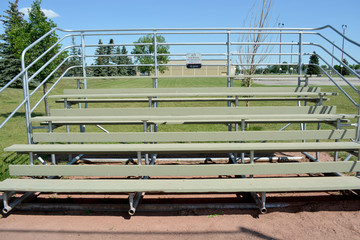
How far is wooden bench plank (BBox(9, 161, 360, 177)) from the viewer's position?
322 cm

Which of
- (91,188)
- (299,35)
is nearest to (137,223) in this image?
(91,188)

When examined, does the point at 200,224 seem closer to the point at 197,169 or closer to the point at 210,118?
the point at 197,169

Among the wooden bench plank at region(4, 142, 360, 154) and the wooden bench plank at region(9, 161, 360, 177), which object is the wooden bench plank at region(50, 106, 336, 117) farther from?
the wooden bench plank at region(9, 161, 360, 177)

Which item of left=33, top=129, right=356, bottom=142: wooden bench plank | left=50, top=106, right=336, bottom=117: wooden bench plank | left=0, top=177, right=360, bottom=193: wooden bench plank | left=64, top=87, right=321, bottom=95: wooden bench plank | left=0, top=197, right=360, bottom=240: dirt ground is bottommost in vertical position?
left=0, top=197, right=360, bottom=240: dirt ground

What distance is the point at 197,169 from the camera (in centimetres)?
326

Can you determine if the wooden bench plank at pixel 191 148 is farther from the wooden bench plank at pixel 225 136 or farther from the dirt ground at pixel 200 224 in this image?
the dirt ground at pixel 200 224

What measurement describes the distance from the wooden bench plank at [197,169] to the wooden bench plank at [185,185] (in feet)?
0.33

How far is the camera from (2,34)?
32125mm

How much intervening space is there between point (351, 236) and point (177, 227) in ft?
5.44

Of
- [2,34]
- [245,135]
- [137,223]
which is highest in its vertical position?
[2,34]

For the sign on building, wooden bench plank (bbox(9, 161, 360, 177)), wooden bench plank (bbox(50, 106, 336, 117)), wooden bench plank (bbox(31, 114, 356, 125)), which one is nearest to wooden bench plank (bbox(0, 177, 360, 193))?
wooden bench plank (bbox(9, 161, 360, 177))

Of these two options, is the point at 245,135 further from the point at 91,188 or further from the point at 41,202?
the point at 41,202

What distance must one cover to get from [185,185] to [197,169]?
283 millimetres

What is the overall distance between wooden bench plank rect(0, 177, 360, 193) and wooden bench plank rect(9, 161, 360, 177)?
0.33 ft
